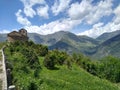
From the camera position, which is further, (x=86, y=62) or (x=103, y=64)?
(x=103, y=64)

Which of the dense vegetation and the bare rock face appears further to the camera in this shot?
the bare rock face

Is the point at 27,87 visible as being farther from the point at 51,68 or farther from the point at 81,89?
the point at 51,68

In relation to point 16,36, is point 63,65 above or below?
below

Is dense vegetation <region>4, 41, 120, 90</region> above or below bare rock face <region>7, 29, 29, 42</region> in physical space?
below

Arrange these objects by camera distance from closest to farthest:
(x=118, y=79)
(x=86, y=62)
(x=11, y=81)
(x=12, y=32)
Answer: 1. (x=11, y=81)
2. (x=12, y=32)
3. (x=86, y=62)
4. (x=118, y=79)

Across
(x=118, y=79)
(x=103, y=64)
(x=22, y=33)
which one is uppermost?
(x=22, y=33)

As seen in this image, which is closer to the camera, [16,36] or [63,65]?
[63,65]

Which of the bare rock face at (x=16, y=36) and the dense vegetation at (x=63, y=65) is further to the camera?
the bare rock face at (x=16, y=36)

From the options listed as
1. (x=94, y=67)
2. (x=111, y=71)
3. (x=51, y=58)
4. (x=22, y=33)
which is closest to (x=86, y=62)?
(x=94, y=67)

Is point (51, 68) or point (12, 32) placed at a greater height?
point (12, 32)

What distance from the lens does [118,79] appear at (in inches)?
5517

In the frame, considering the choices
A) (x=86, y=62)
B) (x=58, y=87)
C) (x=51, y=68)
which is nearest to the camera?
(x=58, y=87)

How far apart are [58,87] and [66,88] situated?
4.30ft

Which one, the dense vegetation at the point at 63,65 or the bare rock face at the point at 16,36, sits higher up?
the bare rock face at the point at 16,36
